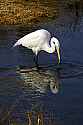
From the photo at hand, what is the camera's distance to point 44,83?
35.1 ft

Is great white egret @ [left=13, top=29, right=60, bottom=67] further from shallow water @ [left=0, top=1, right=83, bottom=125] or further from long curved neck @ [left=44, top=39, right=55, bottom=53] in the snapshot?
shallow water @ [left=0, top=1, right=83, bottom=125]

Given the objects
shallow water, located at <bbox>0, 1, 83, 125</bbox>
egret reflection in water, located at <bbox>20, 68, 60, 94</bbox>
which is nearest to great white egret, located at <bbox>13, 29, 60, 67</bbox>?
shallow water, located at <bbox>0, 1, 83, 125</bbox>

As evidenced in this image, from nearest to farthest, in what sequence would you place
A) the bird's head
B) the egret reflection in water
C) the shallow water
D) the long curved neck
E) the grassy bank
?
the shallow water < the egret reflection in water < the bird's head < the long curved neck < the grassy bank

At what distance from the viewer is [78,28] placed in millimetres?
16047

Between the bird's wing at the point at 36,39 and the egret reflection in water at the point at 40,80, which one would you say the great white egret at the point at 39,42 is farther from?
the egret reflection in water at the point at 40,80

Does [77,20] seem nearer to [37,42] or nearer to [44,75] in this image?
[37,42]

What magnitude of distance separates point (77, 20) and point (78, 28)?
68.1 inches

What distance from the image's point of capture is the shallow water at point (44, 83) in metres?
8.73

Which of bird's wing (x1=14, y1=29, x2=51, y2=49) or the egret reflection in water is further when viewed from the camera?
bird's wing (x1=14, y1=29, x2=51, y2=49)

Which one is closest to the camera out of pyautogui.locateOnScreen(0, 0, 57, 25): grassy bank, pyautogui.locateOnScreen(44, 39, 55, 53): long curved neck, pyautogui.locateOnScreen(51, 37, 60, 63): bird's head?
pyautogui.locateOnScreen(51, 37, 60, 63): bird's head

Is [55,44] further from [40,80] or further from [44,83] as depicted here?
[44,83]

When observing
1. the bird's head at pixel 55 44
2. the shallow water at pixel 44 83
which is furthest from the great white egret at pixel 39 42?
the shallow water at pixel 44 83

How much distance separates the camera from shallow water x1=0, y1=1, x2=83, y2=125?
873cm

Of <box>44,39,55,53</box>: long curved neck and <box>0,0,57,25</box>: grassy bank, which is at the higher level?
<box>0,0,57,25</box>: grassy bank
